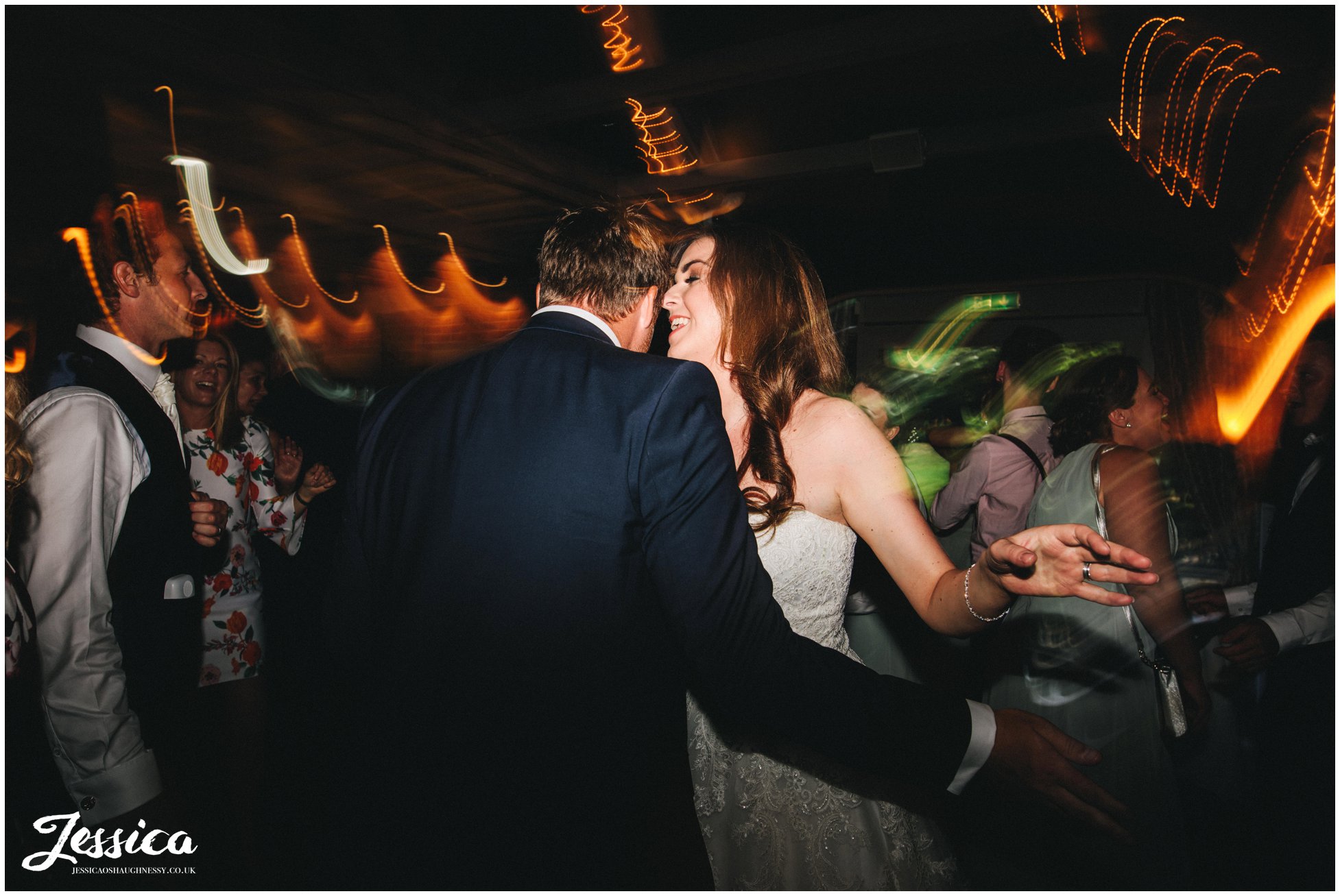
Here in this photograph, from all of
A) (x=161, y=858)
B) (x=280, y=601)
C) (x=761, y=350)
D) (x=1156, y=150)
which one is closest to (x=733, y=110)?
(x=1156, y=150)

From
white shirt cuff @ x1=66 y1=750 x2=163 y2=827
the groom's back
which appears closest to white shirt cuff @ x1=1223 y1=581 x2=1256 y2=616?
the groom's back

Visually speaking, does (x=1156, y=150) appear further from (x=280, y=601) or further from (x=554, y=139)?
(x=280, y=601)

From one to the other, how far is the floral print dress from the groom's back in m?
2.09

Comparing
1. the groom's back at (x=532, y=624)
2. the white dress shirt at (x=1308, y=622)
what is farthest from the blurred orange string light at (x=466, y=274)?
the white dress shirt at (x=1308, y=622)

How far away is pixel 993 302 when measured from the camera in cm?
662

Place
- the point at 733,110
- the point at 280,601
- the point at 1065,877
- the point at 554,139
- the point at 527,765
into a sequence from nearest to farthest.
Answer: the point at 527,765 → the point at 1065,877 → the point at 280,601 → the point at 733,110 → the point at 554,139

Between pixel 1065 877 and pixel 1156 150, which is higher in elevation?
pixel 1156 150

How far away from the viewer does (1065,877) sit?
7.68ft

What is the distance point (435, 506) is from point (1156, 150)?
509 centimetres

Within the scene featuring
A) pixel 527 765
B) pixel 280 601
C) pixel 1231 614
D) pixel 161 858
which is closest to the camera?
pixel 527 765

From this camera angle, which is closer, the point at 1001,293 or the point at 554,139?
the point at 554,139

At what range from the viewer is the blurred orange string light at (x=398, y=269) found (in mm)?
6542

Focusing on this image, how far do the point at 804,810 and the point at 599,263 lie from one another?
1302 millimetres

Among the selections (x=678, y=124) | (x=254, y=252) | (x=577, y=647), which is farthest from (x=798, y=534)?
(x=254, y=252)
